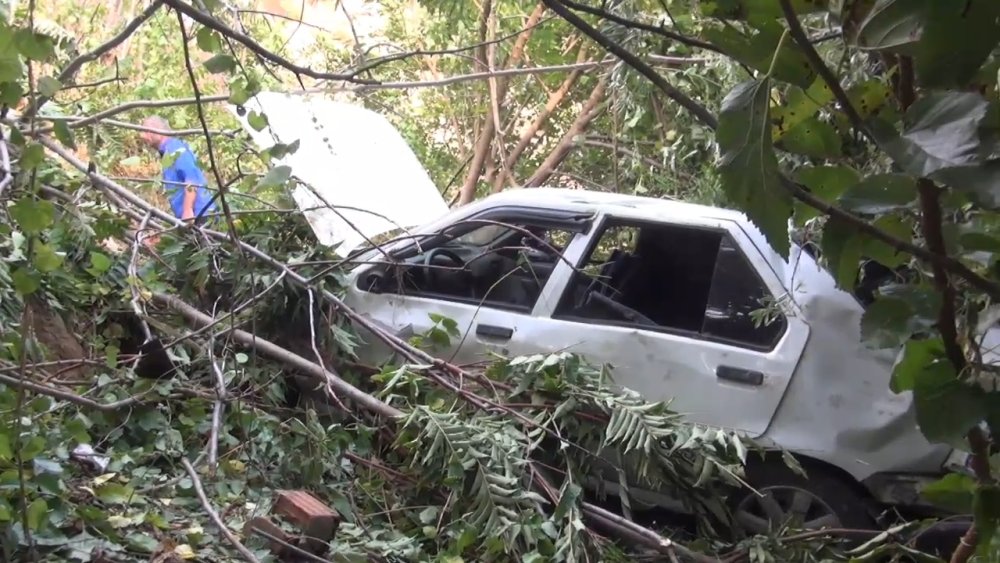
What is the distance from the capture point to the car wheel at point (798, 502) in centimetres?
358

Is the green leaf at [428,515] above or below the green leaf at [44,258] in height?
below

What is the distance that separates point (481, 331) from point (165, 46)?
536cm

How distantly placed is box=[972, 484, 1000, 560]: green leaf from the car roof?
3.20 m

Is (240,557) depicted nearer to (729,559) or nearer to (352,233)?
(729,559)

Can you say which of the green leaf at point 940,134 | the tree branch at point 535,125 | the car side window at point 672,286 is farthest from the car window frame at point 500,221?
the tree branch at point 535,125

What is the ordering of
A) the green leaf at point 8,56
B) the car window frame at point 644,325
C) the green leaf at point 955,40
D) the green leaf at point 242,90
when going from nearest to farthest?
1. the green leaf at point 955,40
2. the green leaf at point 8,56
3. the green leaf at point 242,90
4. the car window frame at point 644,325

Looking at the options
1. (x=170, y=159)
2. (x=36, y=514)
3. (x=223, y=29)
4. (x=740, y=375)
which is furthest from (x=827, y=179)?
(x=170, y=159)

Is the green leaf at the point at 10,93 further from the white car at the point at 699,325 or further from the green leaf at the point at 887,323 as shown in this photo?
the white car at the point at 699,325

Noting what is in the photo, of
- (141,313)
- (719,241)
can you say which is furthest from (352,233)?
(719,241)

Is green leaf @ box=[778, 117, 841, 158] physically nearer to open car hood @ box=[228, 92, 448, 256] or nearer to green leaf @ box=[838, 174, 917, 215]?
green leaf @ box=[838, 174, 917, 215]

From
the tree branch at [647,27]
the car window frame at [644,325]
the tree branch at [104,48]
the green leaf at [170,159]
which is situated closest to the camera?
the tree branch at [647,27]

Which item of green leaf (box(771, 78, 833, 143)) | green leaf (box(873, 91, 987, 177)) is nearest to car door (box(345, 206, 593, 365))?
green leaf (box(771, 78, 833, 143))

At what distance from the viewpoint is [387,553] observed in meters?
2.96

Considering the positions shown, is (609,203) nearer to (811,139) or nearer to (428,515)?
(428,515)
